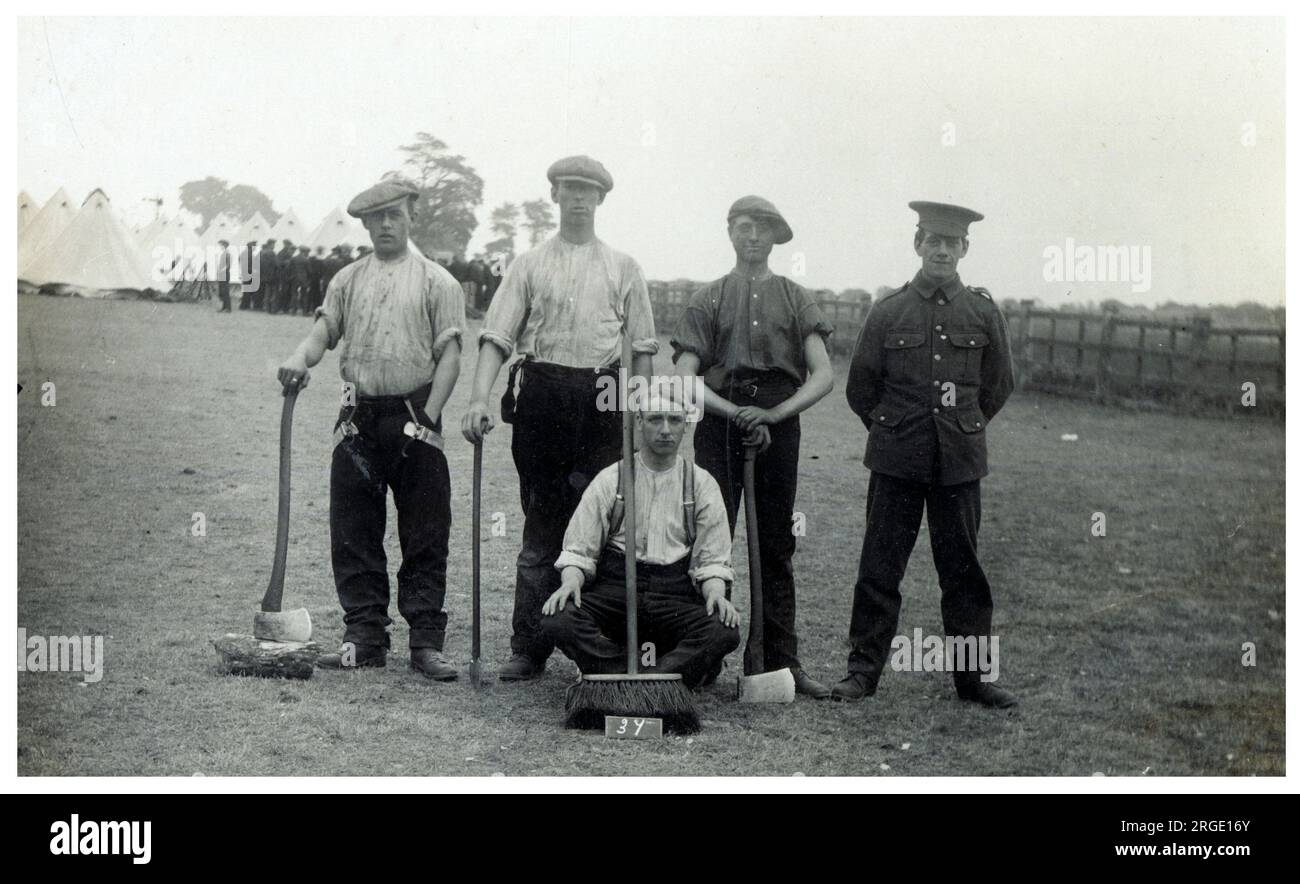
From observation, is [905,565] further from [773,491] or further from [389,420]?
[389,420]

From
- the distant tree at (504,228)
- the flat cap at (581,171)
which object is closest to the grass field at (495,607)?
the distant tree at (504,228)

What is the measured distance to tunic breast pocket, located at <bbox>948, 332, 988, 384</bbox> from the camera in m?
4.94

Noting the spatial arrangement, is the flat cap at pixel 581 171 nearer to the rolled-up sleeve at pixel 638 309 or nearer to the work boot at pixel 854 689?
the rolled-up sleeve at pixel 638 309

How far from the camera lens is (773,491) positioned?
5.11 m

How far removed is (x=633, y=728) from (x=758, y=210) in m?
2.03

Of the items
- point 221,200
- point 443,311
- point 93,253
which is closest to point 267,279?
point 221,200

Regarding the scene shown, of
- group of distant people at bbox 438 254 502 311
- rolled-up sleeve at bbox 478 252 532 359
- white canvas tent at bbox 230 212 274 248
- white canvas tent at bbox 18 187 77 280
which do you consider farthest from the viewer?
group of distant people at bbox 438 254 502 311

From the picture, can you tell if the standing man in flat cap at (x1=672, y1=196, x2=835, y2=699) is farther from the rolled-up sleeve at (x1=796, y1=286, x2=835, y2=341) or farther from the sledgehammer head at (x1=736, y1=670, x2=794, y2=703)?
the sledgehammer head at (x1=736, y1=670, x2=794, y2=703)

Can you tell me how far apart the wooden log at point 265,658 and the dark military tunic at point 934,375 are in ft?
7.54

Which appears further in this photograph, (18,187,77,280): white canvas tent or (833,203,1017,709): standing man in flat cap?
(18,187,77,280): white canvas tent

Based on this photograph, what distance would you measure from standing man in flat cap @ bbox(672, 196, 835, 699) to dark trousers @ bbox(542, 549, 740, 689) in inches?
16.3

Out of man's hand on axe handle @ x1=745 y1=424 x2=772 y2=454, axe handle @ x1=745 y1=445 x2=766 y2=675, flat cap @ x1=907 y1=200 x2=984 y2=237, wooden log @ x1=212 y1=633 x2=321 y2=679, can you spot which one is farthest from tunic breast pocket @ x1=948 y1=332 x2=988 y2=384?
wooden log @ x1=212 y1=633 x2=321 y2=679
